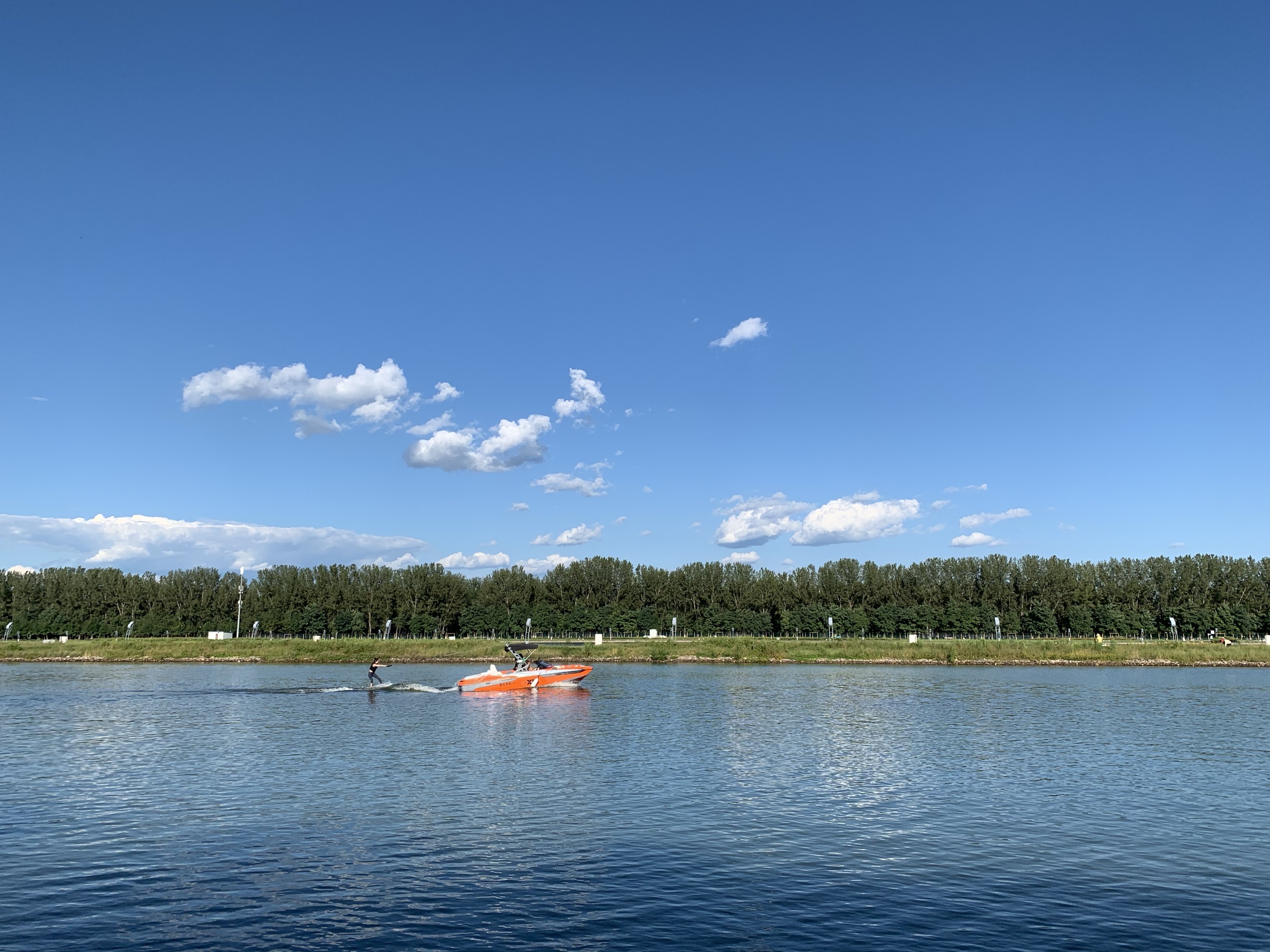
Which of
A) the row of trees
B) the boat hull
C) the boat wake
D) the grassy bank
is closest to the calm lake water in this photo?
the boat wake

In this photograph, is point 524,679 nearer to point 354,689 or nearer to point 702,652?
point 354,689

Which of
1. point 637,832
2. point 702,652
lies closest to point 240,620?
point 702,652

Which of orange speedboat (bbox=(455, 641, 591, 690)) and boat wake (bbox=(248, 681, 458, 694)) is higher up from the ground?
orange speedboat (bbox=(455, 641, 591, 690))

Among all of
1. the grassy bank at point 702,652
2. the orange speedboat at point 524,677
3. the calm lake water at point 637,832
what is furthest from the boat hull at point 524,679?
the grassy bank at point 702,652

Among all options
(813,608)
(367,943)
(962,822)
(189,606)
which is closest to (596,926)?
(367,943)

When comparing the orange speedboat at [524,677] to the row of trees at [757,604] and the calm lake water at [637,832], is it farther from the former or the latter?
the row of trees at [757,604]

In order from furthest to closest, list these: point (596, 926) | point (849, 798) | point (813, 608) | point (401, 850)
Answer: point (813, 608) < point (849, 798) < point (401, 850) < point (596, 926)

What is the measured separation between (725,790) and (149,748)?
32043mm

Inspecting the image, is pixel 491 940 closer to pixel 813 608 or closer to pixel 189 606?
pixel 813 608

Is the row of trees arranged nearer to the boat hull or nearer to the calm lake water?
the boat hull

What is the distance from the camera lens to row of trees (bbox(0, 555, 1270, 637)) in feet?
586

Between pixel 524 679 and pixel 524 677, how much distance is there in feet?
0.59

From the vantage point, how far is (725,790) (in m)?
36.7

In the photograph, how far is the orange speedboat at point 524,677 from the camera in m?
84.6
